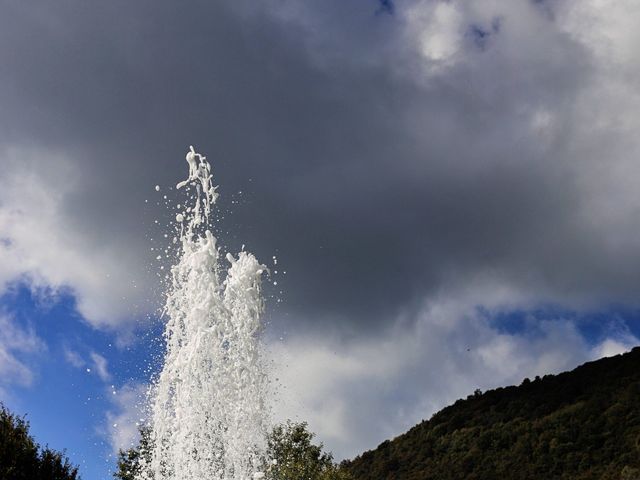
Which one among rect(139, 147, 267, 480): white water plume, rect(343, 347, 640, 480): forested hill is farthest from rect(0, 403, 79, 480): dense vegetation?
rect(343, 347, 640, 480): forested hill

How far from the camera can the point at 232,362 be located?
2653cm

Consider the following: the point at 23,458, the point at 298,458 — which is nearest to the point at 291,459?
the point at 298,458

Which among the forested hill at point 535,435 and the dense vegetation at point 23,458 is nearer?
the dense vegetation at point 23,458

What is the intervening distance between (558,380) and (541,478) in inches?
1204

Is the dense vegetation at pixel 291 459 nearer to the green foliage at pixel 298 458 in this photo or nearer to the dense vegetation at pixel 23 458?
the green foliage at pixel 298 458

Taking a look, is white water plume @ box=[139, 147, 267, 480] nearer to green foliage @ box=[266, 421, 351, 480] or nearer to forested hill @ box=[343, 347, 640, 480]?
green foliage @ box=[266, 421, 351, 480]

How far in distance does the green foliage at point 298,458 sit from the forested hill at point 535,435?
23812mm

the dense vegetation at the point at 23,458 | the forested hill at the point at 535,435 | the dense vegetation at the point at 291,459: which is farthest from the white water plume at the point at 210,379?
the forested hill at the point at 535,435

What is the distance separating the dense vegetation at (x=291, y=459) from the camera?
4750cm

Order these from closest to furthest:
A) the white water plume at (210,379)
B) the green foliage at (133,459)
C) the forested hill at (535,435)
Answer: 1. the white water plume at (210,379)
2. the green foliage at (133,459)
3. the forested hill at (535,435)

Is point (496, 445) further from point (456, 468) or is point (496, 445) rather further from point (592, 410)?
point (592, 410)

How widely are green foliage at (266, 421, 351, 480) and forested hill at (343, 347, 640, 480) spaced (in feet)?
78.1

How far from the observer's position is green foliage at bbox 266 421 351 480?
167ft

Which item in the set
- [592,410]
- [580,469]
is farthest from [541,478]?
[592,410]
